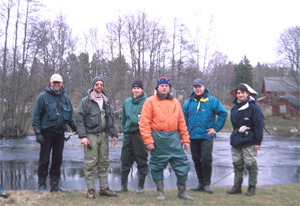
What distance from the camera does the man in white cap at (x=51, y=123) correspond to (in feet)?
16.5

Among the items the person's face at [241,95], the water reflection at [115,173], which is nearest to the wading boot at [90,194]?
the water reflection at [115,173]

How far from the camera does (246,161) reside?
5125 millimetres

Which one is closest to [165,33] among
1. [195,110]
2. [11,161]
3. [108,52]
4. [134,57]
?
[134,57]

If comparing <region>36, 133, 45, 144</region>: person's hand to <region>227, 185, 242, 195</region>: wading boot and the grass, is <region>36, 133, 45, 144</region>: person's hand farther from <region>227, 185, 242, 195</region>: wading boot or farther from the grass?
<region>227, 185, 242, 195</region>: wading boot

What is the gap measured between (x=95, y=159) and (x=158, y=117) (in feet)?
4.51

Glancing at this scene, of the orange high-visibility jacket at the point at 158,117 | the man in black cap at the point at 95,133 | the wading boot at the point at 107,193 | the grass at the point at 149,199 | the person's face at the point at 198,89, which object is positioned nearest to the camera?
the grass at the point at 149,199

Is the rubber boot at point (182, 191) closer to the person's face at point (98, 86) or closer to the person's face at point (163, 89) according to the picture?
the person's face at point (163, 89)

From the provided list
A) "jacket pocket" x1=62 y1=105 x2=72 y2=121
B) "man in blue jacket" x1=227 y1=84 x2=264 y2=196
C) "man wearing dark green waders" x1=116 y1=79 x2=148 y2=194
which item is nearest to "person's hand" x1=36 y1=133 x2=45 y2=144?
"jacket pocket" x1=62 y1=105 x2=72 y2=121

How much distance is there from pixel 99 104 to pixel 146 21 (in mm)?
26026

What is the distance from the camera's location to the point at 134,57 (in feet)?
97.6

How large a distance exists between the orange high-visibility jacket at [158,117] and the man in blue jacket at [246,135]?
1133mm

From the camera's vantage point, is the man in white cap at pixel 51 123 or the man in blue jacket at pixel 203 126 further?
the man in blue jacket at pixel 203 126

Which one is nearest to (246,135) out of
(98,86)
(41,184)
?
(98,86)

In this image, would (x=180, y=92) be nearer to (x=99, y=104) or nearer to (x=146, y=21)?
(x=146, y=21)
